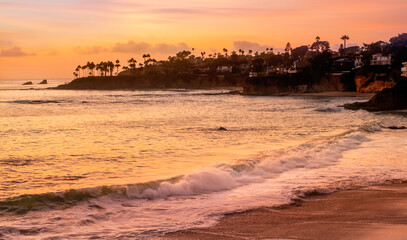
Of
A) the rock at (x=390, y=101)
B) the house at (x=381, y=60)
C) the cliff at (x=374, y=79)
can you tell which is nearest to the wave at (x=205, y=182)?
the rock at (x=390, y=101)

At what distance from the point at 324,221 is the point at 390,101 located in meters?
43.5

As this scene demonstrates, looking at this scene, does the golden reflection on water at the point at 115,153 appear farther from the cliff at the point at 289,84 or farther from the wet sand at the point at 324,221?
the cliff at the point at 289,84

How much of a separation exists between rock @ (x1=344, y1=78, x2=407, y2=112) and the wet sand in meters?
38.8

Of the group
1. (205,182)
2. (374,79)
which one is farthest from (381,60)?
(205,182)

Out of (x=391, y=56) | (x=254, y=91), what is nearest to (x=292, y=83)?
(x=254, y=91)

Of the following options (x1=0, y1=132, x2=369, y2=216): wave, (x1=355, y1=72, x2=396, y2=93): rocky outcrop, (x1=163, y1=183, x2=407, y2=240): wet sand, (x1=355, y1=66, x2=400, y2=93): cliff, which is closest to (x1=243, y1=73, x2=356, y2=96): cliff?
(x1=355, y1=72, x2=396, y2=93): rocky outcrop

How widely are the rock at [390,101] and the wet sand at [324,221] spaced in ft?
127

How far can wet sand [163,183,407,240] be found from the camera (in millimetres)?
7242

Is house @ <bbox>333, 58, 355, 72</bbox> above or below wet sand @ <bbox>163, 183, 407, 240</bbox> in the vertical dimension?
above

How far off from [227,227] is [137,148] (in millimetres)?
12224

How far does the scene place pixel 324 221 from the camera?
26.3ft

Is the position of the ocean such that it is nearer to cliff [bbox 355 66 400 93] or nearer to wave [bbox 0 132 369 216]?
wave [bbox 0 132 369 216]

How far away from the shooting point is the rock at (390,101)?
152 feet

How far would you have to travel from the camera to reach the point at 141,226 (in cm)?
796
